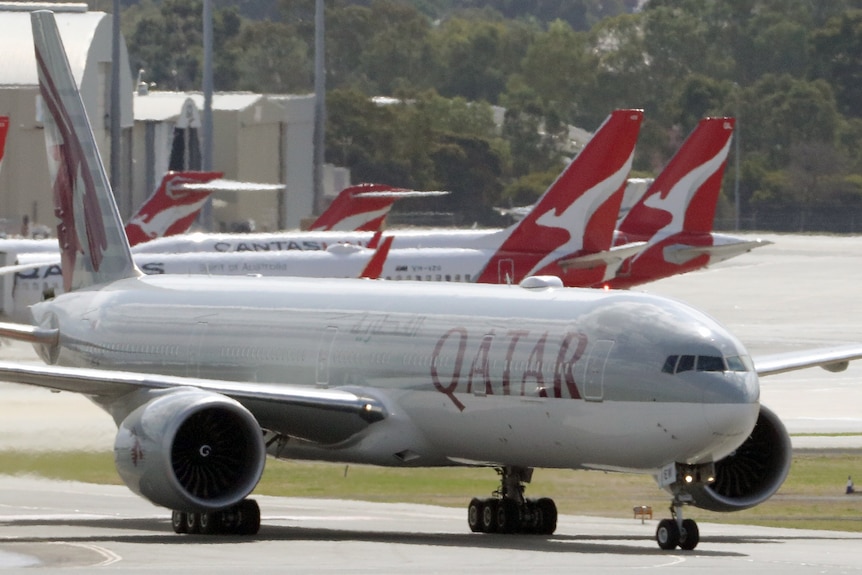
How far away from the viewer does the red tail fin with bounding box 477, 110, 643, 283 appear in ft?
174

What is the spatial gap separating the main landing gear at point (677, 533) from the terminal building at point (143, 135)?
5736 cm

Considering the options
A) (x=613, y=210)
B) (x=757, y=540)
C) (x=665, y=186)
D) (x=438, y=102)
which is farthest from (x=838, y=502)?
(x=438, y=102)

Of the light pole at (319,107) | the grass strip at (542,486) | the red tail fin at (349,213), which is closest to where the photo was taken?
the grass strip at (542,486)

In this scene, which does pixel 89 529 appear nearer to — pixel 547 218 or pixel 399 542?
pixel 399 542

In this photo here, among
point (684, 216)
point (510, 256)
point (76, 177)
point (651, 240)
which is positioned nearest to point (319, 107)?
point (684, 216)

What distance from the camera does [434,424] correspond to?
27.9 m

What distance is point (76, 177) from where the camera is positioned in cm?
3491

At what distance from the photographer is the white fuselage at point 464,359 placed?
995 inches

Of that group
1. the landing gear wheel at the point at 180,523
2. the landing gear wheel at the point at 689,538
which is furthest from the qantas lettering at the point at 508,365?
the landing gear wheel at the point at 180,523

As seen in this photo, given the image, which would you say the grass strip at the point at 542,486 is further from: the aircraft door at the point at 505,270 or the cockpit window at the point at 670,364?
the aircraft door at the point at 505,270

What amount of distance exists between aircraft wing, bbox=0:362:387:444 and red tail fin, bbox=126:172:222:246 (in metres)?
45.7

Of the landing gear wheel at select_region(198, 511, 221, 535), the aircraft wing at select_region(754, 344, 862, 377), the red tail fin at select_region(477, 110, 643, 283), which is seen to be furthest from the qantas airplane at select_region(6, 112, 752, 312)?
the landing gear wheel at select_region(198, 511, 221, 535)

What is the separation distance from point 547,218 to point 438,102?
8733 cm

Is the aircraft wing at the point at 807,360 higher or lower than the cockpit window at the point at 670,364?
lower
